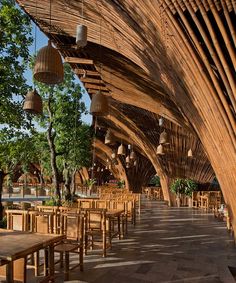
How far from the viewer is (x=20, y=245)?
11.1 ft

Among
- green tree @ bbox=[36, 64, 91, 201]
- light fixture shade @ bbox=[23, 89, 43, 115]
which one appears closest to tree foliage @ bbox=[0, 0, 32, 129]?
light fixture shade @ bbox=[23, 89, 43, 115]

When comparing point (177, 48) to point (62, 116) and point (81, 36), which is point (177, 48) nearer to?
point (81, 36)

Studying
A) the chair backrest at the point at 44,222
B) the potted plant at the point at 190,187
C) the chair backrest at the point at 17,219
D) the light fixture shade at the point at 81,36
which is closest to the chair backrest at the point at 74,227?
the chair backrest at the point at 44,222

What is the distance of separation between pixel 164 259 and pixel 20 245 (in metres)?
3.29

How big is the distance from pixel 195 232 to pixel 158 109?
429 centimetres

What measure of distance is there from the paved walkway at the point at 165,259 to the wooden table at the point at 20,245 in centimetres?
113

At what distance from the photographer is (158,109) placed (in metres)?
10.9

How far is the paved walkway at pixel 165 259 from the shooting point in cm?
477

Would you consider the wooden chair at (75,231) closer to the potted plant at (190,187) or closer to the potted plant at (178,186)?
the potted plant at (178,186)

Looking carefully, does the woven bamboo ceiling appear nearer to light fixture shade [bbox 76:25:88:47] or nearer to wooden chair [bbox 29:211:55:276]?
light fixture shade [bbox 76:25:88:47]

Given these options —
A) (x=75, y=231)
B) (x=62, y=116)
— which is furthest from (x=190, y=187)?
(x=75, y=231)

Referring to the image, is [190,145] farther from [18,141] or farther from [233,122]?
[233,122]

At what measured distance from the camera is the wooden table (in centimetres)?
307

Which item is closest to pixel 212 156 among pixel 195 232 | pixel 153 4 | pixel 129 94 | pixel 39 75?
pixel 153 4
